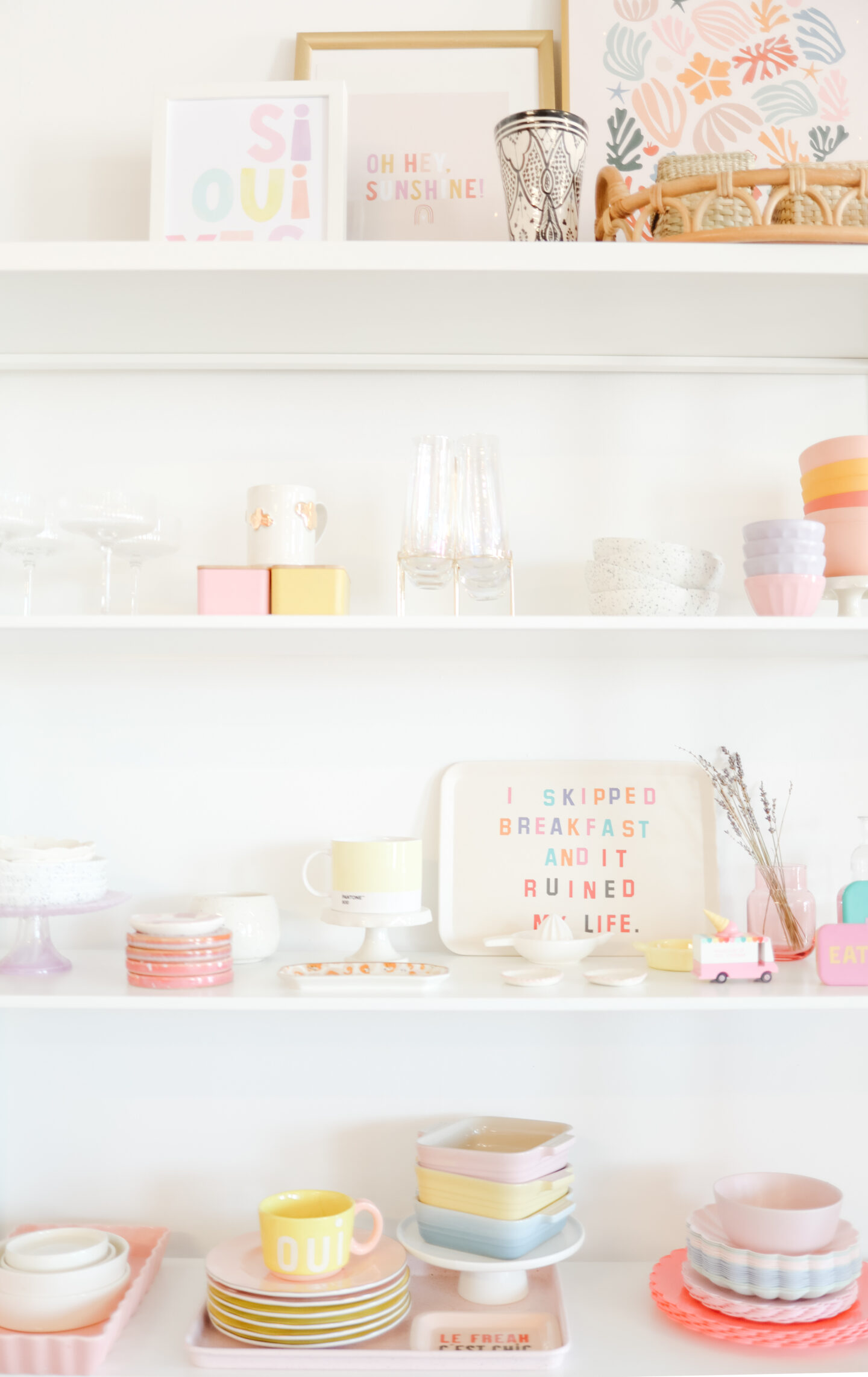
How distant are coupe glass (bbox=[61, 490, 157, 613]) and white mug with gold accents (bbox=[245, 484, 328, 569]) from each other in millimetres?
125

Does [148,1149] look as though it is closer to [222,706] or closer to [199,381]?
[222,706]

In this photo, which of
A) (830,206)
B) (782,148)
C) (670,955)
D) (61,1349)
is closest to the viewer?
(61,1349)

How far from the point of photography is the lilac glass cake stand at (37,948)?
1.31 metres

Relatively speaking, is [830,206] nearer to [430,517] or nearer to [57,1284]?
[430,517]

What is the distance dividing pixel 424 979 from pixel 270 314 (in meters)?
0.83

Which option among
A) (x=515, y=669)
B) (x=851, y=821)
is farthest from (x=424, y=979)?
(x=851, y=821)

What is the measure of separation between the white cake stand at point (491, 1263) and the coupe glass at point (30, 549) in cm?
Result: 88

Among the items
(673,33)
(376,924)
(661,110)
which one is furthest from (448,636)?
(673,33)

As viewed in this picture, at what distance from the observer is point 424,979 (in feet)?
4.06

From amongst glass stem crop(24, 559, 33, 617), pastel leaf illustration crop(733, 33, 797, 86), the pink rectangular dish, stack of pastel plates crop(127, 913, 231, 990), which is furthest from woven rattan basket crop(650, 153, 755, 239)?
the pink rectangular dish

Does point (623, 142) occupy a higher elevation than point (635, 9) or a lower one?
lower

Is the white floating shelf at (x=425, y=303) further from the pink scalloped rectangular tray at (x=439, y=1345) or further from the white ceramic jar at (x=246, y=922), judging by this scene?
the pink scalloped rectangular tray at (x=439, y=1345)

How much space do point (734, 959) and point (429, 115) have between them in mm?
1168

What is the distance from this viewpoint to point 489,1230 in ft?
4.11
